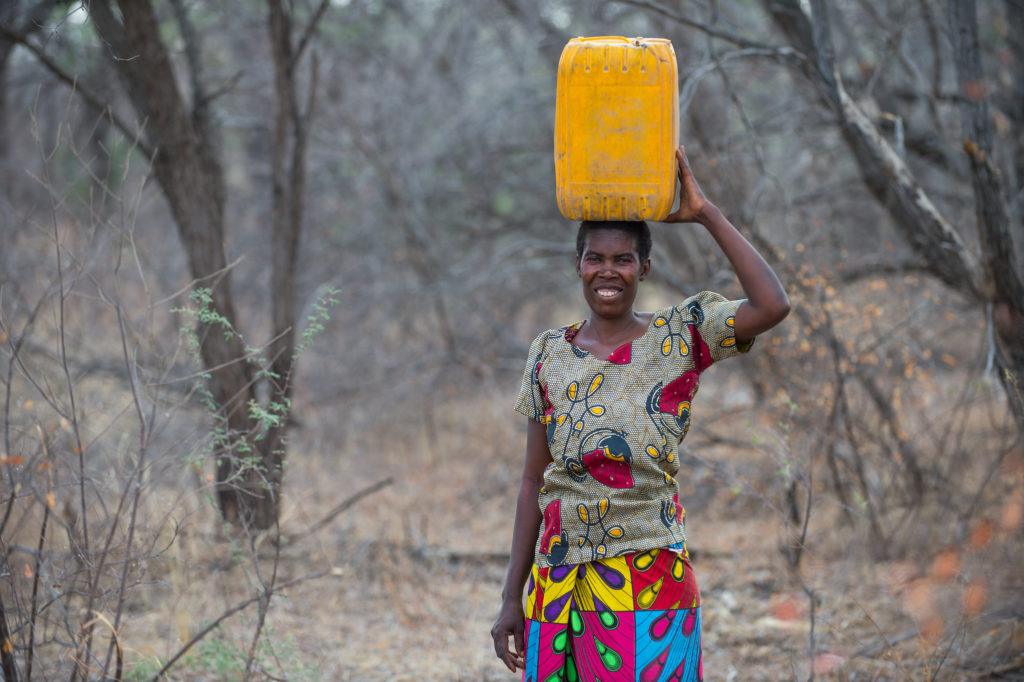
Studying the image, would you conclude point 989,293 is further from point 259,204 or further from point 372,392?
point 259,204

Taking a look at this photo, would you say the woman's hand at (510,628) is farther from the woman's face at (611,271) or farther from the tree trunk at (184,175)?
the tree trunk at (184,175)

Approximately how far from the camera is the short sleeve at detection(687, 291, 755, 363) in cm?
224

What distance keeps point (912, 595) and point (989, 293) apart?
140 centimetres

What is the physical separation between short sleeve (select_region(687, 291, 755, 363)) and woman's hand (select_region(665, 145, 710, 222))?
0.61ft

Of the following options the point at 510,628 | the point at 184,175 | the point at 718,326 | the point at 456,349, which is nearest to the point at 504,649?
the point at 510,628

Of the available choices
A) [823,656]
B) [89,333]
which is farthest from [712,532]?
[89,333]

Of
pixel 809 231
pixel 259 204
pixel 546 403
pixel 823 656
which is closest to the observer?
pixel 546 403

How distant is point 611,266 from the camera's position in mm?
2350

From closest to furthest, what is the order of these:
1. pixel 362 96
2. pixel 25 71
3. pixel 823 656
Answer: pixel 823 656, pixel 362 96, pixel 25 71

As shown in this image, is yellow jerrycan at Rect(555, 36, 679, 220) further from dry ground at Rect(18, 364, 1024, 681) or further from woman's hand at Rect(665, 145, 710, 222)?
dry ground at Rect(18, 364, 1024, 681)

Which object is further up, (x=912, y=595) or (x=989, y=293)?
(x=989, y=293)

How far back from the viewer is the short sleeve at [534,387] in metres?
2.43

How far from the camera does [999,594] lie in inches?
155

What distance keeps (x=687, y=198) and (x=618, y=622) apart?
0.96 metres
